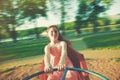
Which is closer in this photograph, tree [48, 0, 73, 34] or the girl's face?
the girl's face

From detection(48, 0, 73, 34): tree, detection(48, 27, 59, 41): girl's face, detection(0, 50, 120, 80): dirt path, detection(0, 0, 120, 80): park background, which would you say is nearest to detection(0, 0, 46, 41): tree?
detection(0, 0, 120, 80): park background

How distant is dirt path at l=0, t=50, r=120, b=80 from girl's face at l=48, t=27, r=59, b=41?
39cm

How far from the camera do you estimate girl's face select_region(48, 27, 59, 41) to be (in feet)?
15.2

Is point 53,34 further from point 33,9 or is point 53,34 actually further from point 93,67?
point 93,67

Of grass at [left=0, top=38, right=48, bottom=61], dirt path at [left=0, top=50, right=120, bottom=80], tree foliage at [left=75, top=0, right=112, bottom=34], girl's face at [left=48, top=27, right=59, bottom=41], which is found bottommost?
dirt path at [left=0, top=50, right=120, bottom=80]

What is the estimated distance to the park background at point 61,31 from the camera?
467 centimetres

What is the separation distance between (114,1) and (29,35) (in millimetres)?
1360

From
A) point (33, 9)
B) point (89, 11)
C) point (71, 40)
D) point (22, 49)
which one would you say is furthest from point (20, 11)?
point (89, 11)

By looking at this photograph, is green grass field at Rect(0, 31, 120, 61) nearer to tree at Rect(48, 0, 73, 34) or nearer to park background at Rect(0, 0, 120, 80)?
park background at Rect(0, 0, 120, 80)

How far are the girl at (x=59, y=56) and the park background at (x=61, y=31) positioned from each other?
3.5 inches

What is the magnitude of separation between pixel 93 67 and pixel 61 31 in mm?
700

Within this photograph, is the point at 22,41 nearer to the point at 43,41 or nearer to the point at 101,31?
the point at 43,41

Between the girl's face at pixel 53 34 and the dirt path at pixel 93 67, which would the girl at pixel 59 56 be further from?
the dirt path at pixel 93 67

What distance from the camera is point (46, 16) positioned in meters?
4.77
